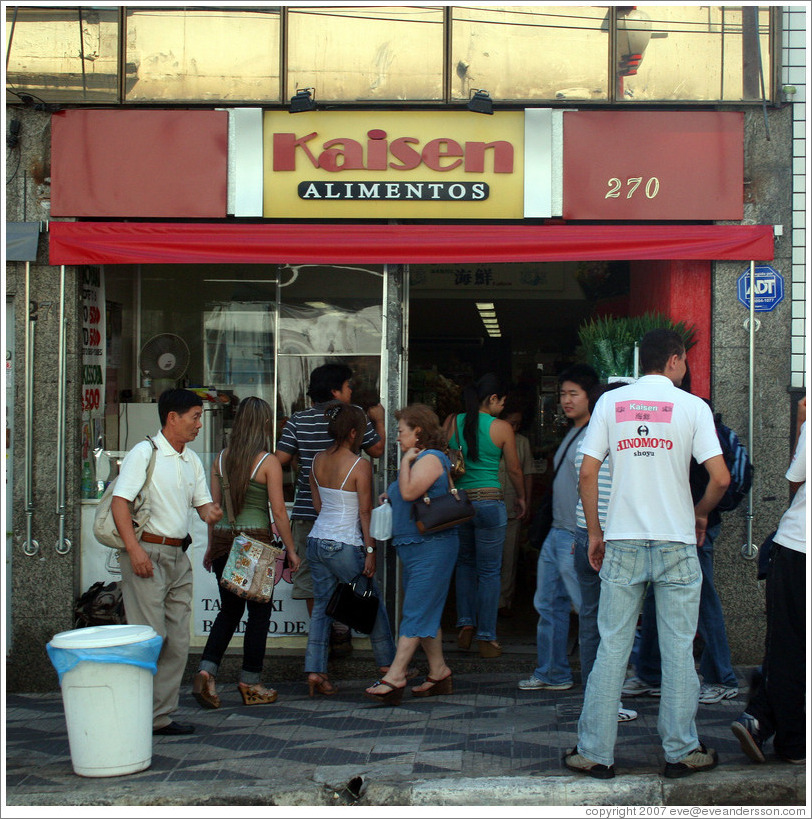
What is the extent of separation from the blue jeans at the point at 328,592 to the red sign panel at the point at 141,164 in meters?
2.55

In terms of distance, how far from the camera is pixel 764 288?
698 cm

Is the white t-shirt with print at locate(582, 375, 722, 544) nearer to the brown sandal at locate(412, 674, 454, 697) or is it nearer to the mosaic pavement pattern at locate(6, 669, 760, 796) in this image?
the mosaic pavement pattern at locate(6, 669, 760, 796)

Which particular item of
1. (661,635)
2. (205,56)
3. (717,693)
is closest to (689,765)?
(661,635)

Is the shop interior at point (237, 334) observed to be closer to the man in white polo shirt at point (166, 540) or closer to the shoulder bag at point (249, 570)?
the shoulder bag at point (249, 570)

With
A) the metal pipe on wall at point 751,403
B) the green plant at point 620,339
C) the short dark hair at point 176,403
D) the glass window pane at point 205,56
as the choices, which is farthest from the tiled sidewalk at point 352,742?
the glass window pane at point 205,56

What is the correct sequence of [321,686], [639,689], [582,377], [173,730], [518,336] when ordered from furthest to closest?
[518,336] → [321,686] → [639,689] → [582,377] → [173,730]

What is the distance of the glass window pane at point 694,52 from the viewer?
23.2ft

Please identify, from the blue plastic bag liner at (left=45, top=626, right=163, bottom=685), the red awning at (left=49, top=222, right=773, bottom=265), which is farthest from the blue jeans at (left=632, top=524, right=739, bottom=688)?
the blue plastic bag liner at (left=45, top=626, right=163, bottom=685)

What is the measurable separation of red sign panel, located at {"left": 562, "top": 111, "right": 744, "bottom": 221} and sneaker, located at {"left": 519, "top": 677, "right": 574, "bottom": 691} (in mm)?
3201

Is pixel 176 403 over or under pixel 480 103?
under

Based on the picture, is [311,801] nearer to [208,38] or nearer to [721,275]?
[721,275]

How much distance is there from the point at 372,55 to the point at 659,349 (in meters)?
3.52

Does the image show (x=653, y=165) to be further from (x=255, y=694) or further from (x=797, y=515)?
(x=255, y=694)

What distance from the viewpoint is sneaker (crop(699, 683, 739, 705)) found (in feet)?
20.2
